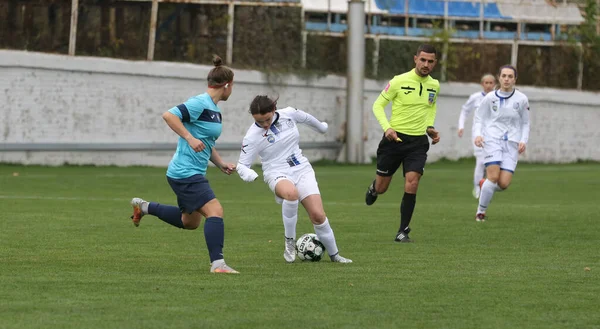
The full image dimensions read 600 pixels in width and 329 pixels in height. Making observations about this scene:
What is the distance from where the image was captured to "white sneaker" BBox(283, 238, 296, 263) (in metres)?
11.3

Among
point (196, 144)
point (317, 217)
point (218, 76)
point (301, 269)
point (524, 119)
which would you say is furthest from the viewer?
point (524, 119)

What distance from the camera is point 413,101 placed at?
46.8ft

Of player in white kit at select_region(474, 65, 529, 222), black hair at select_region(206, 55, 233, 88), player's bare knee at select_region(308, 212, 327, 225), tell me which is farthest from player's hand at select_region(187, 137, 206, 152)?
player in white kit at select_region(474, 65, 529, 222)

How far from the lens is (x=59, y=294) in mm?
8656

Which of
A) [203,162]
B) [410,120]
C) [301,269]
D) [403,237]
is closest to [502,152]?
[410,120]

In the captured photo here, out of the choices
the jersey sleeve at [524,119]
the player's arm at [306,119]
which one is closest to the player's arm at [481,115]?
the jersey sleeve at [524,119]

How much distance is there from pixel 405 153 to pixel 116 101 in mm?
16767

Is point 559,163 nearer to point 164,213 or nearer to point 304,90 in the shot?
point 304,90

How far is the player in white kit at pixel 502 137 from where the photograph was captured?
16469mm

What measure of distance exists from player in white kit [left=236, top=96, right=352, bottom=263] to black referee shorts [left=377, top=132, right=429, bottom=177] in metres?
2.93

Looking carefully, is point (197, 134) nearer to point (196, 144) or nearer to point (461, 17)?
point (196, 144)

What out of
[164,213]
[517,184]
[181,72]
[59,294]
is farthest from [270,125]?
[181,72]

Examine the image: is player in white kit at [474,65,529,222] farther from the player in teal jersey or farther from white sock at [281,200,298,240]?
the player in teal jersey

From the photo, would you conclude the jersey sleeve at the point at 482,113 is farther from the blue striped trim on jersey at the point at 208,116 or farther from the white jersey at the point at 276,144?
the blue striped trim on jersey at the point at 208,116
